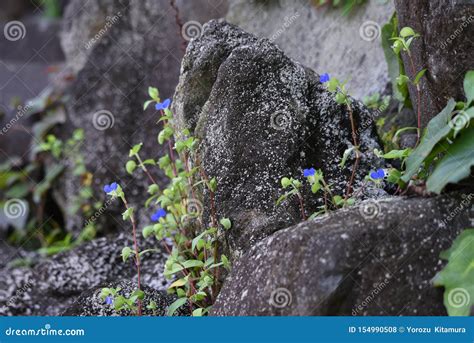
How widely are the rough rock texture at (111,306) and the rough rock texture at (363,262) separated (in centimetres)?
74

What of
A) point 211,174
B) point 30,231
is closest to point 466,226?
point 211,174

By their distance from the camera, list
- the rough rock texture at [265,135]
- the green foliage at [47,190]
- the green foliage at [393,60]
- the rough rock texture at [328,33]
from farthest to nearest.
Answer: the green foliage at [47,190] < the rough rock texture at [328,33] < the green foliage at [393,60] < the rough rock texture at [265,135]

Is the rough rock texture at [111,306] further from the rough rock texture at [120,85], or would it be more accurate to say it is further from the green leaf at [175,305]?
the rough rock texture at [120,85]

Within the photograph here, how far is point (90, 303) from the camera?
3.60m

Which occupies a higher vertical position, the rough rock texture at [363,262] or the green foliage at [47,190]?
the rough rock texture at [363,262]

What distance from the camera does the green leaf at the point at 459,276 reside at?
254 centimetres

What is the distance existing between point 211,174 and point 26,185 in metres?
3.81

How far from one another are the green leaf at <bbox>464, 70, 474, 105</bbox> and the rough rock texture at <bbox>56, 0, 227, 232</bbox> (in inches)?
126

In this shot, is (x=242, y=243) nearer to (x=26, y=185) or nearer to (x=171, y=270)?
(x=171, y=270)

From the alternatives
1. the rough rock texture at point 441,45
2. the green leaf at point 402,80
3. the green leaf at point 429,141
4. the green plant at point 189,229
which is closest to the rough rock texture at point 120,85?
the green plant at point 189,229

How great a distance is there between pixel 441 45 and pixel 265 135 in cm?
90

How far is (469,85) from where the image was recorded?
10.00ft

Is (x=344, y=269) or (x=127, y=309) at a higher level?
(x=344, y=269)

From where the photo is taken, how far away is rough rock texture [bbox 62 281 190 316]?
3531 mm
